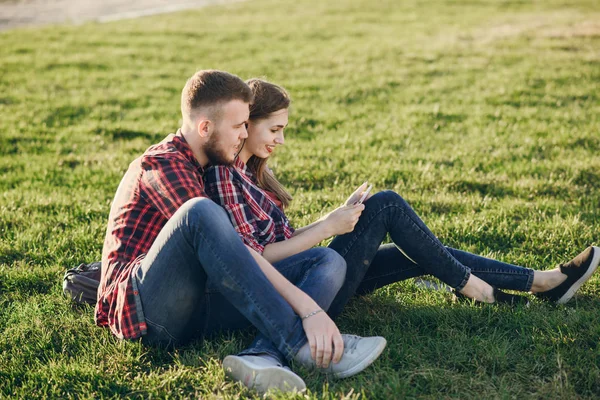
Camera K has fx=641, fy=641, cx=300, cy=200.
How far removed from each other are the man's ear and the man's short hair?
5cm

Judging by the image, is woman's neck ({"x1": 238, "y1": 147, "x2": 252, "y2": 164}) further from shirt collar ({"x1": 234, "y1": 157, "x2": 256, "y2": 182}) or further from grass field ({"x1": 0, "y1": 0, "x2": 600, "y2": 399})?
grass field ({"x1": 0, "y1": 0, "x2": 600, "y2": 399})

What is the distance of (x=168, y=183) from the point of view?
140 inches

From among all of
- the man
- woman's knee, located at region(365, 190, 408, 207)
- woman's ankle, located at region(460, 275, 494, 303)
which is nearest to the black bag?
the man

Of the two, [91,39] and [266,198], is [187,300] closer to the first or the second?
[266,198]

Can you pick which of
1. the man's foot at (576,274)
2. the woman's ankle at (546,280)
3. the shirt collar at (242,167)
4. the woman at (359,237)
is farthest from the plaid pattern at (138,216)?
the man's foot at (576,274)

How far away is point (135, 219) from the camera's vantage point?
12.3ft

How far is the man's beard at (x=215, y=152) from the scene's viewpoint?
3875mm

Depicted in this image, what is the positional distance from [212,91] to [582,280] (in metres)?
2.75

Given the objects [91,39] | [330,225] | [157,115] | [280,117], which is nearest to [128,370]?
[330,225]

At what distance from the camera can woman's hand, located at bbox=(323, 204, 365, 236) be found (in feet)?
13.0

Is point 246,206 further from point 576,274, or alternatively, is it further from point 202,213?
point 576,274

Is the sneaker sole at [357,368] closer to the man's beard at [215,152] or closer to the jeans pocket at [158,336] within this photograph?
the jeans pocket at [158,336]

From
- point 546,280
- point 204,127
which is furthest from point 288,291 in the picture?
point 546,280

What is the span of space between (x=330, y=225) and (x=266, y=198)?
0.50m
